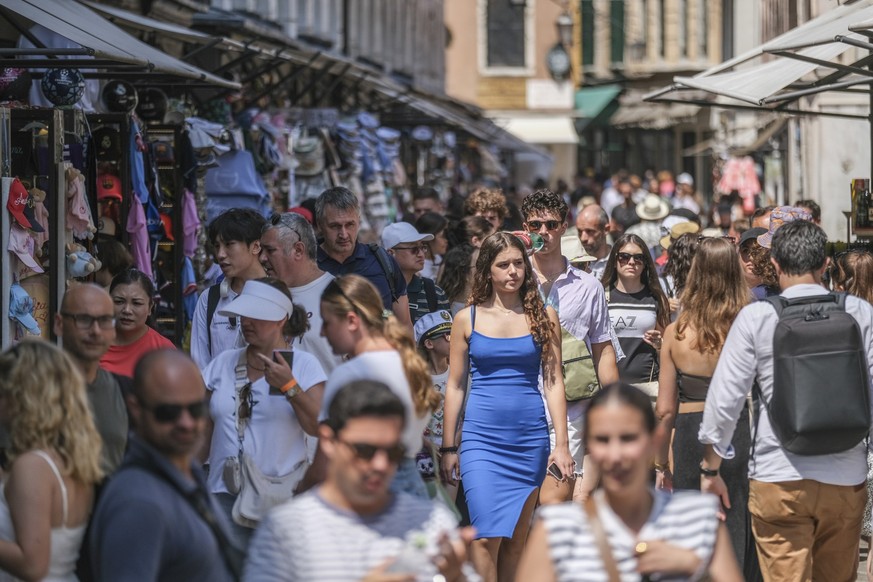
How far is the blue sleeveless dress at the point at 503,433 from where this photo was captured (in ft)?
24.7

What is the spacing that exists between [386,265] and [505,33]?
41.1 meters

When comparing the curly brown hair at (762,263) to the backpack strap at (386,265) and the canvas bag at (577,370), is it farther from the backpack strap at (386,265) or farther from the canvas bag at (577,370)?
the backpack strap at (386,265)

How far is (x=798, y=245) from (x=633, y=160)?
49306 millimetres

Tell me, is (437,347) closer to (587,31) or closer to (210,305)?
(210,305)

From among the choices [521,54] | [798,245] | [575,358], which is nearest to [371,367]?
[798,245]

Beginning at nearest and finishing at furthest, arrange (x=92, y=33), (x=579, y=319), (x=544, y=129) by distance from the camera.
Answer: (x=579, y=319) → (x=92, y=33) → (x=544, y=129)

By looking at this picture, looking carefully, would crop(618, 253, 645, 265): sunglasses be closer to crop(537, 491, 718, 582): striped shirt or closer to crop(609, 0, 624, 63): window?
crop(537, 491, 718, 582): striped shirt

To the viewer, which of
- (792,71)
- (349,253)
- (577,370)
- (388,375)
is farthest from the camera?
(792,71)

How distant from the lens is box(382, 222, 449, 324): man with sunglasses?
9.20m

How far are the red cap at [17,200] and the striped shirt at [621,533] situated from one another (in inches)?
189

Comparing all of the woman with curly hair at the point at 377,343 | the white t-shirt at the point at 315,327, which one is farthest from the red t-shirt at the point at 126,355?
the woman with curly hair at the point at 377,343

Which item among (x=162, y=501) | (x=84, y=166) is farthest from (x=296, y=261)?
(x=162, y=501)

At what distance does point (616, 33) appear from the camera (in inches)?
2094

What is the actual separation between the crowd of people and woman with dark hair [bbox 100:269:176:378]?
0.5 inches
